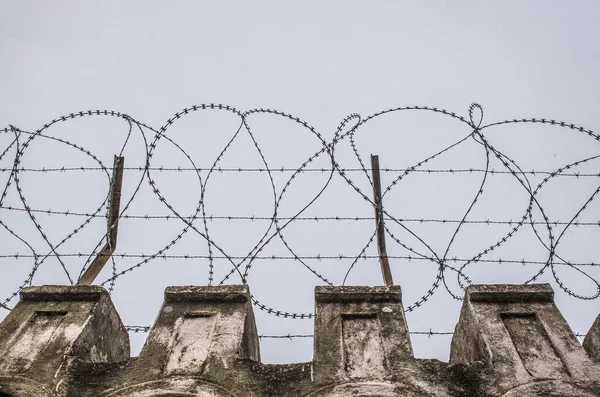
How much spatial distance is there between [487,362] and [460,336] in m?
1.06

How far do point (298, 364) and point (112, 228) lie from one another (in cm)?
347

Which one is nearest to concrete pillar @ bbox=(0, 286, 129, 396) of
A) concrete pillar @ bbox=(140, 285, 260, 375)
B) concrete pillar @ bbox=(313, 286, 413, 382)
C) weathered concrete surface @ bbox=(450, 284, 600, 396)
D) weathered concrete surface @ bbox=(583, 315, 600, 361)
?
concrete pillar @ bbox=(140, 285, 260, 375)

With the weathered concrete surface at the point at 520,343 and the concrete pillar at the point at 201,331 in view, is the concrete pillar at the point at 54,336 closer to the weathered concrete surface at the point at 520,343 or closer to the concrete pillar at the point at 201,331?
the concrete pillar at the point at 201,331

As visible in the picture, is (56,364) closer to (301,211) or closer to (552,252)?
(301,211)

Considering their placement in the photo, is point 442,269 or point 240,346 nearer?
point 240,346

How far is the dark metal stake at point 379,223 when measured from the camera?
308 inches

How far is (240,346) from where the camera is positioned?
6.12 metres

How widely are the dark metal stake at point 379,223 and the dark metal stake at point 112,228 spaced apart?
3.39m

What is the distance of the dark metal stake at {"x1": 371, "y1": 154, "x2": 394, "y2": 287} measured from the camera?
782cm

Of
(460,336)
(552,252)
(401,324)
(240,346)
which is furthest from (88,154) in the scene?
(552,252)

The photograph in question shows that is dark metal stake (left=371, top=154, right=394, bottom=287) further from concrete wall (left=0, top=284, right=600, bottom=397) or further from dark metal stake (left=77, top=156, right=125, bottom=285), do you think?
dark metal stake (left=77, top=156, right=125, bottom=285)

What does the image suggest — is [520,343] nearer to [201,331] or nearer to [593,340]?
[593,340]

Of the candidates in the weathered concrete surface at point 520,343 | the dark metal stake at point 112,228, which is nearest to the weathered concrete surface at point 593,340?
the weathered concrete surface at point 520,343

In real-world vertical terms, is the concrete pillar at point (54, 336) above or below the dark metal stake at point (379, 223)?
below
